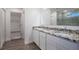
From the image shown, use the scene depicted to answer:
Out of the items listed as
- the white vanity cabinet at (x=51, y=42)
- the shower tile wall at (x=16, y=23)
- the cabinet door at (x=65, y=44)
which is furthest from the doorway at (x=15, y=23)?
the cabinet door at (x=65, y=44)

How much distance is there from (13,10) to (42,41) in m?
0.83

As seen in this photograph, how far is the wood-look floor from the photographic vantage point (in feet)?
7.61

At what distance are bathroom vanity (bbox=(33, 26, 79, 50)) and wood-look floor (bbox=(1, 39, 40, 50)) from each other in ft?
0.34

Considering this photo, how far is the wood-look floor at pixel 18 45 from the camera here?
→ 91.3 inches

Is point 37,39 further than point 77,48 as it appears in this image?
Yes

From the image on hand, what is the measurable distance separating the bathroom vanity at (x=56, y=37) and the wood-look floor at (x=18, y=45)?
0.34 feet

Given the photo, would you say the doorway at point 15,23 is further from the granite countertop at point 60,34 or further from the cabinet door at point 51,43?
the cabinet door at point 51,43

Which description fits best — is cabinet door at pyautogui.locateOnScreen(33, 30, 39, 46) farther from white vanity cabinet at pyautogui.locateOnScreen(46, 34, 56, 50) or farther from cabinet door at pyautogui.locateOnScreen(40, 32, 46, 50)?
white vanity cabinet at pyautogui.locateOnScreen(46, 34, 56, 50)

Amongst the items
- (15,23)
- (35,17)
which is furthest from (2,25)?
(35,17)

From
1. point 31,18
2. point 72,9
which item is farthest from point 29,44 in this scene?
point 72,9
